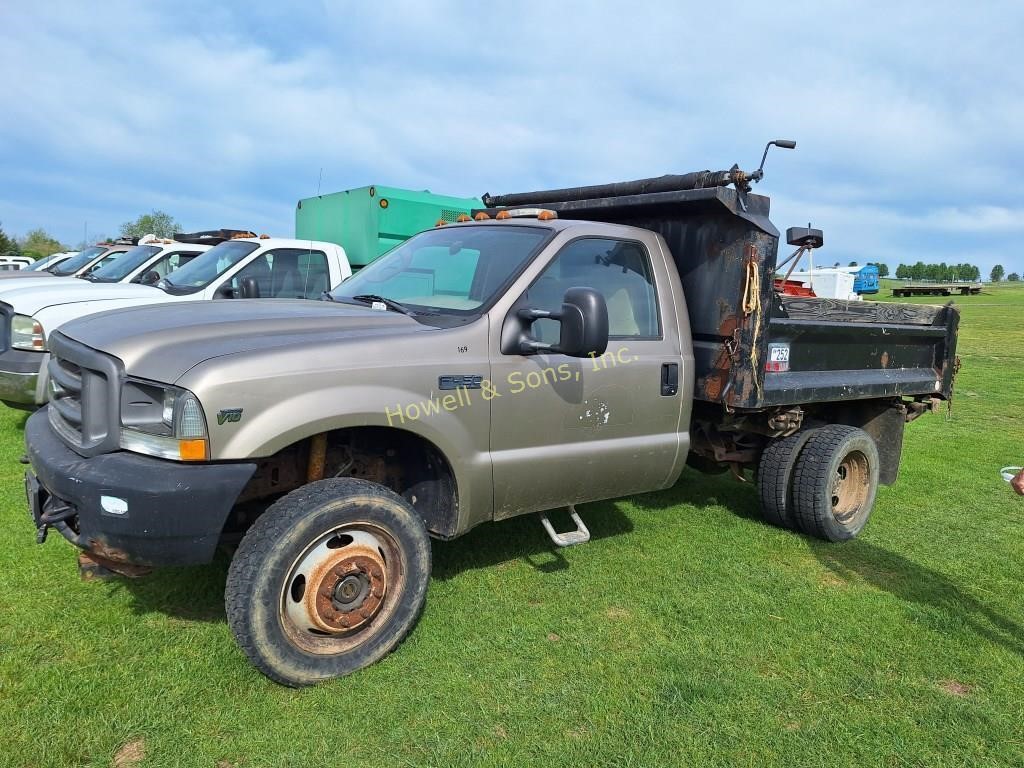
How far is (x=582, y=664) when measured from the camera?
342cm

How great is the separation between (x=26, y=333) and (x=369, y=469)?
14.1ft

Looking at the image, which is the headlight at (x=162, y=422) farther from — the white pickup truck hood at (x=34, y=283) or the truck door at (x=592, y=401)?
the white pickup truck hood at (x=34, y=283)

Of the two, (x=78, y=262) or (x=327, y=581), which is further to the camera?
(x=78, y=262)

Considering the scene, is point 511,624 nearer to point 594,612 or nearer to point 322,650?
point 594,612

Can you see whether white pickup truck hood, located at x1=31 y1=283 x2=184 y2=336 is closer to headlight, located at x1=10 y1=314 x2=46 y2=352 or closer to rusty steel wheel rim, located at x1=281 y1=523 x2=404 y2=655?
headlight, located at x1=10 y1=314 x2=46 y2=352

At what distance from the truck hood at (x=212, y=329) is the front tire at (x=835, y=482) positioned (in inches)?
118

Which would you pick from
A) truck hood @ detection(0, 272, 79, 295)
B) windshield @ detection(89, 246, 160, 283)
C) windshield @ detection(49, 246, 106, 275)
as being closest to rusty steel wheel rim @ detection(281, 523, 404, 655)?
truck hood @ detection(0, 272, 79, 295)

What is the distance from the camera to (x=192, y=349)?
296 cm

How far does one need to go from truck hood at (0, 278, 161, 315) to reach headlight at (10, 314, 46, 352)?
0.08 m

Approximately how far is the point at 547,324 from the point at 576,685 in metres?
1.68

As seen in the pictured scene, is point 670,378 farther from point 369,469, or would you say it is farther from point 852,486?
point 852,486

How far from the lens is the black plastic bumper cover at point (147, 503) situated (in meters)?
2.77

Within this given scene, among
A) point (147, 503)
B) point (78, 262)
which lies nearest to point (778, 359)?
point (147, 503)

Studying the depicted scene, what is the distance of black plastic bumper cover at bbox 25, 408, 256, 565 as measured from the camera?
9.09ft
